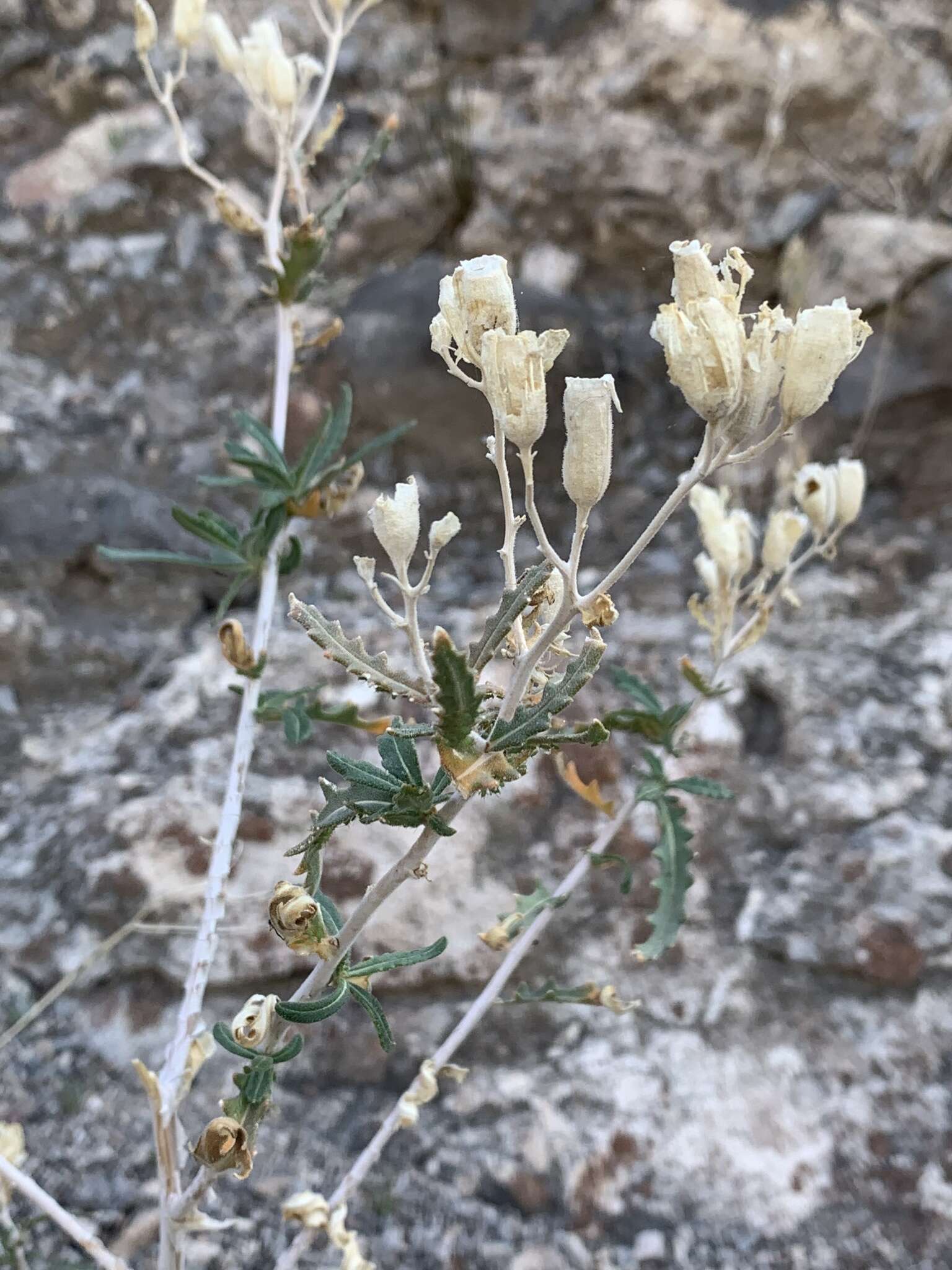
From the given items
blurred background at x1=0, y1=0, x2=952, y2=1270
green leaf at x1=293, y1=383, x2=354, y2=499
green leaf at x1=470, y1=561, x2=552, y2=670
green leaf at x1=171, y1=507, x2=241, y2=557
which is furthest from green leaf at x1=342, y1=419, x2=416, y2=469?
green leaf at x1=470, y1=561, x2=552, y2=670

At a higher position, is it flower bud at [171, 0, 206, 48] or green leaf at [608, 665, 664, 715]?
flower bud at [171, 0, 206, 48]

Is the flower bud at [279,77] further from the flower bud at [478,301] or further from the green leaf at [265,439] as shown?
the flower bud at [478,301]

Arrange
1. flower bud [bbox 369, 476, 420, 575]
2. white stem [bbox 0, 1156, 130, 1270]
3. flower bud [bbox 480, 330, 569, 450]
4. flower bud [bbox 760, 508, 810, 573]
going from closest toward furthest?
flower bud [bbox 480, 330, 569, 450] < flower bud [bbox 369, 476, 420, 575] < white stem [bbox 0, 1156, 130, 1270] < flower bud [bbox 760, 508, 810, 573]

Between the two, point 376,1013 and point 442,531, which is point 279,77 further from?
point 376,1013

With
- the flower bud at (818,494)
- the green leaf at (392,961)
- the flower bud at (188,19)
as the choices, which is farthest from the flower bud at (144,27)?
the green leaf at (392,961)

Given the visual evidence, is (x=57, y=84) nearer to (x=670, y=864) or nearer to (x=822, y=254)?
(x=822, y=254)

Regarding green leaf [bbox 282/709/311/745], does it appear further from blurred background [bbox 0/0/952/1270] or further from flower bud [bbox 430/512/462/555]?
flower bud [bbox 430/512/462/555]

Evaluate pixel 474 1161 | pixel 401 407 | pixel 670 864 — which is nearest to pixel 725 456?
pixel 670 864
